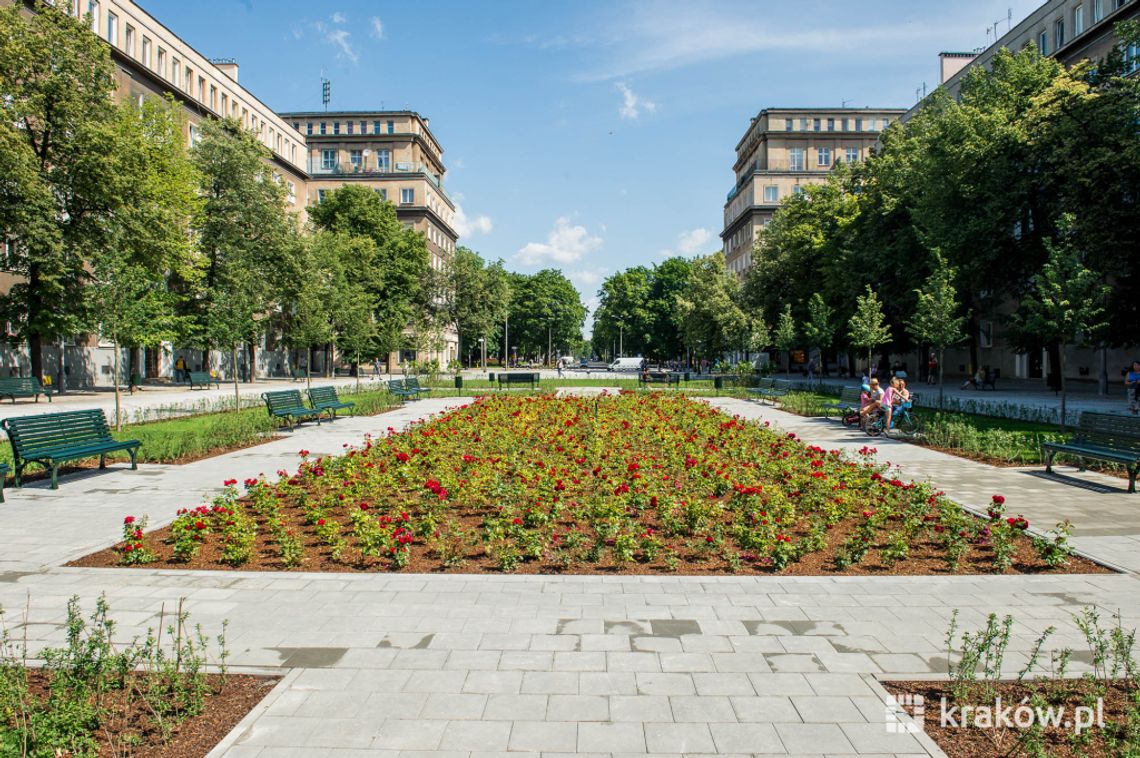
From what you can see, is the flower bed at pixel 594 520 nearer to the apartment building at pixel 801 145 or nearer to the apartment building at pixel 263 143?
the apartment building at pixel 263 143

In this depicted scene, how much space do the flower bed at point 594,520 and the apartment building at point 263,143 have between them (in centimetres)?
2161

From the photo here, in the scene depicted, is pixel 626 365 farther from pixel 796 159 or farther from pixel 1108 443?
pixel 1108 443

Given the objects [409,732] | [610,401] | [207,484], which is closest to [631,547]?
[409,732]

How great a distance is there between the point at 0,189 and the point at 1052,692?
111 feet

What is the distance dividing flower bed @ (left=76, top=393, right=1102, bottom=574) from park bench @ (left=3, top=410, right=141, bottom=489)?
2966 mm

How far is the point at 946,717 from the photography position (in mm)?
4004

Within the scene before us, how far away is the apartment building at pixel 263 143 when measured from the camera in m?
36.8

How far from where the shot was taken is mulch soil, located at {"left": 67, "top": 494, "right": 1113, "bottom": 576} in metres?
6.81

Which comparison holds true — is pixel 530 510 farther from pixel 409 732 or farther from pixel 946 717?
pixel 946 717

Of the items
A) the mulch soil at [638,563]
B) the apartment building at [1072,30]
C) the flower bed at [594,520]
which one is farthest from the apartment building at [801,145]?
the mulch soil at [638,563]

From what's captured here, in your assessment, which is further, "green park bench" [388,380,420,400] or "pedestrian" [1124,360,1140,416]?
"green park bench" [388,380,420,400]

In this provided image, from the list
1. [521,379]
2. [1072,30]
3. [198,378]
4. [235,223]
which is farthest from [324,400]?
[1072,30]

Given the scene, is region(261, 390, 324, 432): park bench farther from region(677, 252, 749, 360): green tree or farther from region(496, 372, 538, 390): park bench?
region(677, 252, 749, 360): green tree

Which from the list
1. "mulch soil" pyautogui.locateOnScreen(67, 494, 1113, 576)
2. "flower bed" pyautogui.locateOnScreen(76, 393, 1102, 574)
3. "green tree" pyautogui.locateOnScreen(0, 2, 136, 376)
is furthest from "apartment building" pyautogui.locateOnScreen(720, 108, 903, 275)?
"mulch soil" pyautogui.locateOnScreen(67, 494, 1113, 576)
